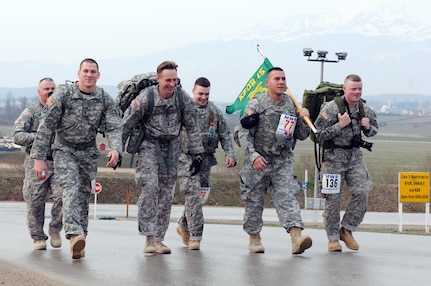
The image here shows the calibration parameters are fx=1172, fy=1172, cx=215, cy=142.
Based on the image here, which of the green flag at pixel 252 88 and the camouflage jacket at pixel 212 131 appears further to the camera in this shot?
the green flag at pixel 252 88

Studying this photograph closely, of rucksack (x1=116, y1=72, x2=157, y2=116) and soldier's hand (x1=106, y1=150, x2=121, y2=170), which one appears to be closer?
soldier's hand (x1=106, y1=150, x2=121, y2=170)

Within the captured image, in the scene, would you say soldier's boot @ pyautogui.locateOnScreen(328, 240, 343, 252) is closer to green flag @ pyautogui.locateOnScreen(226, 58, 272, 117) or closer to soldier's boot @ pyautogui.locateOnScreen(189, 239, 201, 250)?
soldier's boot @ pyautogui.locateOnScreen(189, 239, 201, 250)

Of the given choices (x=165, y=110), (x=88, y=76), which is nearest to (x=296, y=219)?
(x=165, y=110)

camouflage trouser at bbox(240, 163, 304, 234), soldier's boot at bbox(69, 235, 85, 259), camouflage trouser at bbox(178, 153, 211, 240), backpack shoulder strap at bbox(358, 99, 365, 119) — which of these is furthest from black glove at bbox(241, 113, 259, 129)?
soldier's boot at bbox(69, 235, 85, 259)

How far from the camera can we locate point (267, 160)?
506 inches

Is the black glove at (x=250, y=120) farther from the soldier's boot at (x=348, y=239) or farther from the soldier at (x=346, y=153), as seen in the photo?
the soldier's boot at (x=348, y=239)

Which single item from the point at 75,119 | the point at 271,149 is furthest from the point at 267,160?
the point at 75,119

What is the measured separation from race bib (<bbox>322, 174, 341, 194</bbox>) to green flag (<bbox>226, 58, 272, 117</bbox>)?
1822 mm

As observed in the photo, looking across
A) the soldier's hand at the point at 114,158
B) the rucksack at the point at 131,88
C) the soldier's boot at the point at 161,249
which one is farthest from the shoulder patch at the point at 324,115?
the soldier's hand at the point at 114,158

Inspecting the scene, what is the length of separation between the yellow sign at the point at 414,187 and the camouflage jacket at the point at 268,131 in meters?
8.94

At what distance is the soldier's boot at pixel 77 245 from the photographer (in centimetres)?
1135

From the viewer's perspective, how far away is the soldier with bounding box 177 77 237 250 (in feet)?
43.5

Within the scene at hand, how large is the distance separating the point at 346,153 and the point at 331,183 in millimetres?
382

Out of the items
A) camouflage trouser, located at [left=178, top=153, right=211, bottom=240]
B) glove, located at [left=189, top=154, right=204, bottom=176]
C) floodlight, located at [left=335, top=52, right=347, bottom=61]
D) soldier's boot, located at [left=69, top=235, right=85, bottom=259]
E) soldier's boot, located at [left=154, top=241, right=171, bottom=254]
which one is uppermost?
floodlight, located at [left=335, top=52, right=347, bottom=61]
